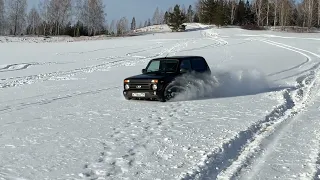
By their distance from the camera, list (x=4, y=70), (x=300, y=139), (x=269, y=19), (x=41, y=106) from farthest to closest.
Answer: (x=269, y=19)
(x=4, y=70)
(x=41, y=106)
(x=300, y=139)

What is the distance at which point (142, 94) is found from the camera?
38.8 feet

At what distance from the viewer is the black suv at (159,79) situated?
38.2 ft

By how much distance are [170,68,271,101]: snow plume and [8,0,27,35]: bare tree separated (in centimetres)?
8457

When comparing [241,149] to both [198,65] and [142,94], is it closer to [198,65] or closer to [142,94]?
[142,94]

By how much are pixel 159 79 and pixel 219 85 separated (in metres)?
3.02

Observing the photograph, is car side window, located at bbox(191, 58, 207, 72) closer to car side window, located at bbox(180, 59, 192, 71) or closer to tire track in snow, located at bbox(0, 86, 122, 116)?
car side window, located at bbox(180, 59, 192, 71)

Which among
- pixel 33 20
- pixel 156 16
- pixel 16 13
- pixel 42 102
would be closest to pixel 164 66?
pixel 42 102

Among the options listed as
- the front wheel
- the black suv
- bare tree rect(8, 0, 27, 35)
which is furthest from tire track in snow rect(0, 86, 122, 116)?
bare tree rect(8, 0, 27, 35)

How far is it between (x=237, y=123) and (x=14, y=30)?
94609 millimetres

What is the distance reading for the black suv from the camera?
38.2 ft

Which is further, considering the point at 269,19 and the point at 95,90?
the point at 269,19

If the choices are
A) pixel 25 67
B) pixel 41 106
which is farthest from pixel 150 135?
pixel 25 67

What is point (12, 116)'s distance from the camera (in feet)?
30.9

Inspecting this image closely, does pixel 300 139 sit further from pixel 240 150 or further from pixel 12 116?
pixel 12 116
